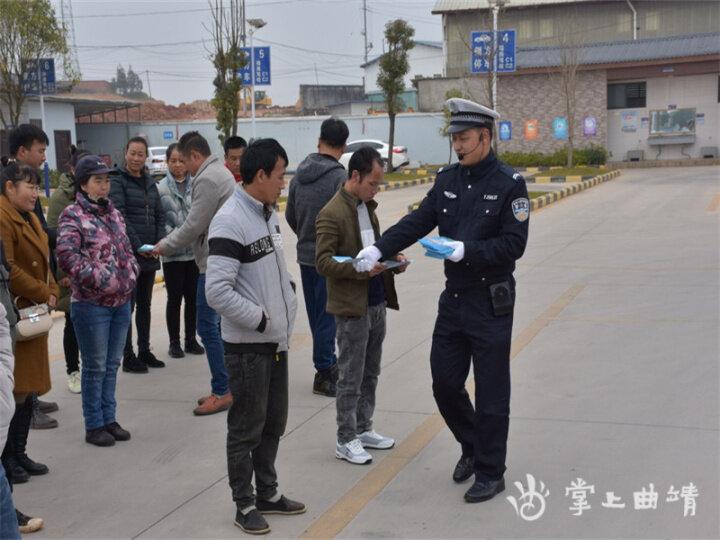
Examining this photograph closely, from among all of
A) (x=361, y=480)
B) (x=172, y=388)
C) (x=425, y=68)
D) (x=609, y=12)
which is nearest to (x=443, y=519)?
(x=361, y=480)

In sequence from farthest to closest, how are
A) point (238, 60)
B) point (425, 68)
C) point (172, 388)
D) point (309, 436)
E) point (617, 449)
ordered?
1. point (425, 68)
2. point (238, 60)
3. point (172, 388)
4. point (309, 436)
5. point (617, 449)

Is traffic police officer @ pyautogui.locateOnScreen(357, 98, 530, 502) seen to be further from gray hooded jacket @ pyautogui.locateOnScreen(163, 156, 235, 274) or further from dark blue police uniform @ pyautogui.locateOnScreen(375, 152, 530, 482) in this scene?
gray hooded jacket @ pyautogui.locateOnScreen(163, 156, 235, 274)

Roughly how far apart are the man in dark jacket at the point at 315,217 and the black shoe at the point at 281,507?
2101 millimetres

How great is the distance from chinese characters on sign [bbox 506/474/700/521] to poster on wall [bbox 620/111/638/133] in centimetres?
3264

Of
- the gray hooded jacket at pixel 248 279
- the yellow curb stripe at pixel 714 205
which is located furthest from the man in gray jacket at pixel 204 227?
the yellow curb stripe at pixel 714 205

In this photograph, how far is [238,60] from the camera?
79.9 ft

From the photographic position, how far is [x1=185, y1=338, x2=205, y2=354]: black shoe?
8.08 metres

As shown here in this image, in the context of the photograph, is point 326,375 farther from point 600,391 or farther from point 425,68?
point 425,68

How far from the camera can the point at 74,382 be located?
6992 mm

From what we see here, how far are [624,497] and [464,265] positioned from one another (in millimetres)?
1398

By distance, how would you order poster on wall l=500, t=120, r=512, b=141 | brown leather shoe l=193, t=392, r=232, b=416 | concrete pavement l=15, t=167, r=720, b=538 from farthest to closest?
poster on wall l=500, t=120, r=512, b=141
brown leather shoe l=193, t=392, r=232, b=416
concrete pavement l=15, t=167, r=720, b=538

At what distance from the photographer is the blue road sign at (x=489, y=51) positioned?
88.8 feet

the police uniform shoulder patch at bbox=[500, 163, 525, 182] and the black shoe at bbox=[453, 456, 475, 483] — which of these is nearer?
the police uniform shoulder patch at bbox=[500, 163, 525, 182]

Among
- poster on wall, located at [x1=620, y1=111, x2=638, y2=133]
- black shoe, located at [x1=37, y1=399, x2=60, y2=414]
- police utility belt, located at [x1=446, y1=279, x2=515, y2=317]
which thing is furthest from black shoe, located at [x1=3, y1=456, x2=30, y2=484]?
poster on wall, located at [x1=620, y1=111, x2=638, y2=133]
